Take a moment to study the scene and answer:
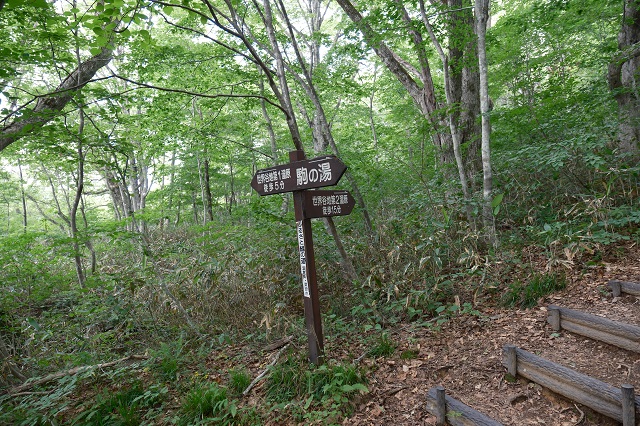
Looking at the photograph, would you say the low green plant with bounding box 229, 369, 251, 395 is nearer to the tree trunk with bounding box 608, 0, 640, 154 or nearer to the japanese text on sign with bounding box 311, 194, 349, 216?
the japanese text on sign with bounding box 311, 194, 349, 216

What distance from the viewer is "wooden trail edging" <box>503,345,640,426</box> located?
2.29m

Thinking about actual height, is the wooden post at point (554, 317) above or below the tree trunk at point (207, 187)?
below

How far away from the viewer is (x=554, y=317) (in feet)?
11.8

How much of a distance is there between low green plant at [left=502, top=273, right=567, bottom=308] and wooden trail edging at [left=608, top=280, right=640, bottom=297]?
450mm

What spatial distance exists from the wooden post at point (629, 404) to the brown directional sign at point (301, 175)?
2.49 metres

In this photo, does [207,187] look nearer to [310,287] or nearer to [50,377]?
[50,377]

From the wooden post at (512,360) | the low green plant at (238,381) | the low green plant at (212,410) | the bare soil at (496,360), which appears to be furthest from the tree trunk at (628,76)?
the low green plant at (212,410)

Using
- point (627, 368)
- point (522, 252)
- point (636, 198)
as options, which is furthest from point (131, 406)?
point (636, 198)

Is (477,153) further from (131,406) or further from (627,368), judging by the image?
(131,406)

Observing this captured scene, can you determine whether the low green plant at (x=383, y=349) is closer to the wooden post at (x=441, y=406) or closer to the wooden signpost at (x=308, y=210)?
the wooden signpost at (x=308, y=210)

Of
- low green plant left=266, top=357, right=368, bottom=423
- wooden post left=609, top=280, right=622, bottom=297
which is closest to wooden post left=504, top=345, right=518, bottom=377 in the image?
low green plant left=266, top=357, right=368, bottom=423

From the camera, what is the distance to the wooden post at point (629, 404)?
89.0 inches

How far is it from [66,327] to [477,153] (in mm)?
7567

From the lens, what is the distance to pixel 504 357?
3.19 meters
